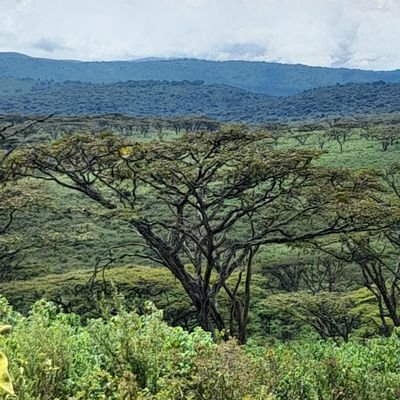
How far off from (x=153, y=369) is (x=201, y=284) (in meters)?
7.88

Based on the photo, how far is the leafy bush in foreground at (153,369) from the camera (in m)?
4.28

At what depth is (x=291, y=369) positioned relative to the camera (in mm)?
5523

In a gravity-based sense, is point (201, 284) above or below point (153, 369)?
below

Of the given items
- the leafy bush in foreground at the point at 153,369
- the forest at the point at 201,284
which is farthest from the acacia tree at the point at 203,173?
the leafy bush in foreground at the point at 153,369

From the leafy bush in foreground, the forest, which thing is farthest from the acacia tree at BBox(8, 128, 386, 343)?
the leafy bush in foreground

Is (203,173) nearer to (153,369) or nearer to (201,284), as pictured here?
(201,284)

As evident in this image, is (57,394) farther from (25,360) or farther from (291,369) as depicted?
(291,369)

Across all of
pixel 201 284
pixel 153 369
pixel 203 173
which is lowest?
pixel 201 284

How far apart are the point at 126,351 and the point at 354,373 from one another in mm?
2480

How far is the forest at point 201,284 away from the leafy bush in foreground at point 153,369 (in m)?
0.01

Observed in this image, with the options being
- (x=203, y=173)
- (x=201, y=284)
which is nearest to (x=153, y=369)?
(x=203, y=173)

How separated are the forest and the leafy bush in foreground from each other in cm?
1

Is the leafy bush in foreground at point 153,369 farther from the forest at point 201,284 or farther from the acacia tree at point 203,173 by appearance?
the acacia tree at point 203,173

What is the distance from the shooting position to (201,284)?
12.7m
